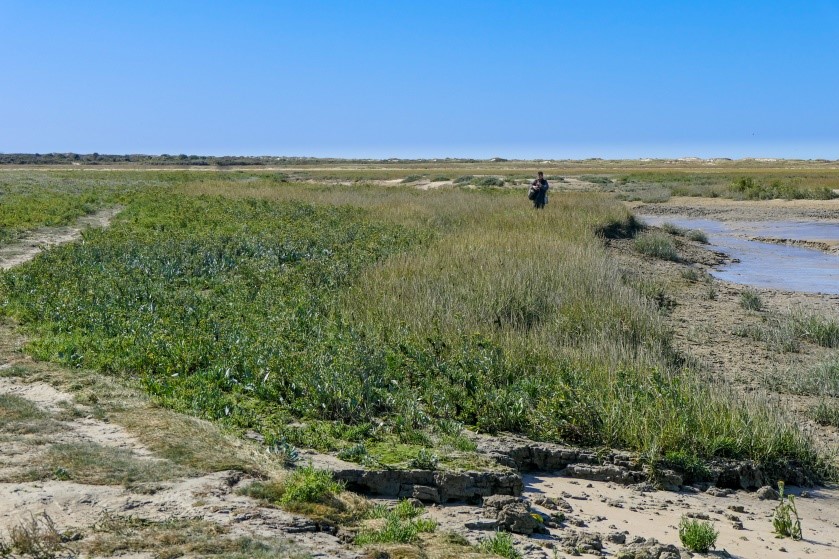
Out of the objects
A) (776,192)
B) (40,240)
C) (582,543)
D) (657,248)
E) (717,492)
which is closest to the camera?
(582,543)

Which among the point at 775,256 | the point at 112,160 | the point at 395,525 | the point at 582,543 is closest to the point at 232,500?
the point at 395,525

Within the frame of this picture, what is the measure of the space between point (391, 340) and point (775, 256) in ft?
59.8

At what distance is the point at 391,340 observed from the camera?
964 cm

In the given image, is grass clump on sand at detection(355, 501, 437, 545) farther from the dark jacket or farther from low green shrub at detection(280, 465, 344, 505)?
the dark jacket

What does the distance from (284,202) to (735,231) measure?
15.9m

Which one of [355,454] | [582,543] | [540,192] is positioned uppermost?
[540,192]

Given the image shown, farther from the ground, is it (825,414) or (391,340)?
(391,340)

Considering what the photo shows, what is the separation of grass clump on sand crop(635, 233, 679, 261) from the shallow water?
123 centimetres

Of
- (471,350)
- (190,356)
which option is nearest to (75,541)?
(190,356)

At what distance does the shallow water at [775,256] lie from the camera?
19.7m

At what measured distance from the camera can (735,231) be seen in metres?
32.0

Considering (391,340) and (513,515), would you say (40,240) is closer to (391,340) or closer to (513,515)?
(391,340)

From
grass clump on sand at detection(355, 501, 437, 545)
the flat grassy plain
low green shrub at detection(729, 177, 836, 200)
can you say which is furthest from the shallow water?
grass clump on sand at detection(355, 501, 437, 545)

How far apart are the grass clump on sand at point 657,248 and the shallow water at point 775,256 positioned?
123 centimetres
